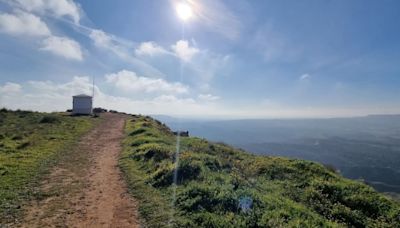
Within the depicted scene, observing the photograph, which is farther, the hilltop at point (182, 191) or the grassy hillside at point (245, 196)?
the hilltop at point (182, 191)

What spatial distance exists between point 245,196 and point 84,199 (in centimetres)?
639

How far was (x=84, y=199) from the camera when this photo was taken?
13297 mm

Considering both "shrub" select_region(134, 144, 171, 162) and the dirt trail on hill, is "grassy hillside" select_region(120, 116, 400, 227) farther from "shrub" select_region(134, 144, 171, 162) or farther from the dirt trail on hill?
the dirt trail on hill

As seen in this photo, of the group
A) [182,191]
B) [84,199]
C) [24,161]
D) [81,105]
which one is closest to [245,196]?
[182,191]

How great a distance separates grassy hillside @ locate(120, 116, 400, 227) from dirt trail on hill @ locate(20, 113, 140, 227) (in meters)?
0.68

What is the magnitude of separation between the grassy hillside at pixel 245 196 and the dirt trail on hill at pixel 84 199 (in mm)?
676

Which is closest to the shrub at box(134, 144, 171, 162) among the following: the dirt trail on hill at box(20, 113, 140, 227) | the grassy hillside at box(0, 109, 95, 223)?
the dirt trail on hill at box(20, 113, 140, 227)

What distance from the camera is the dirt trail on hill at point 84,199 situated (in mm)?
11047

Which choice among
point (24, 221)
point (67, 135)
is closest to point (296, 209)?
point (24, 221)

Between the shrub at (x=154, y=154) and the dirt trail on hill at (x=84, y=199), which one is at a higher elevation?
the shrub at (x=154, y=154)

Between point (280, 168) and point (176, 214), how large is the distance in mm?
11302

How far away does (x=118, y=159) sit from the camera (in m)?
21.9

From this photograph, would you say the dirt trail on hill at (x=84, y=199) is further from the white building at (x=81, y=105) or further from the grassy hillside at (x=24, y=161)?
the white building at (x=81, y=105)

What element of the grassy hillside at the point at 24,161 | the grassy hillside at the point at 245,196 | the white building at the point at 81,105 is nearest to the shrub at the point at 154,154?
the grassy hillside at the point at 245,196
